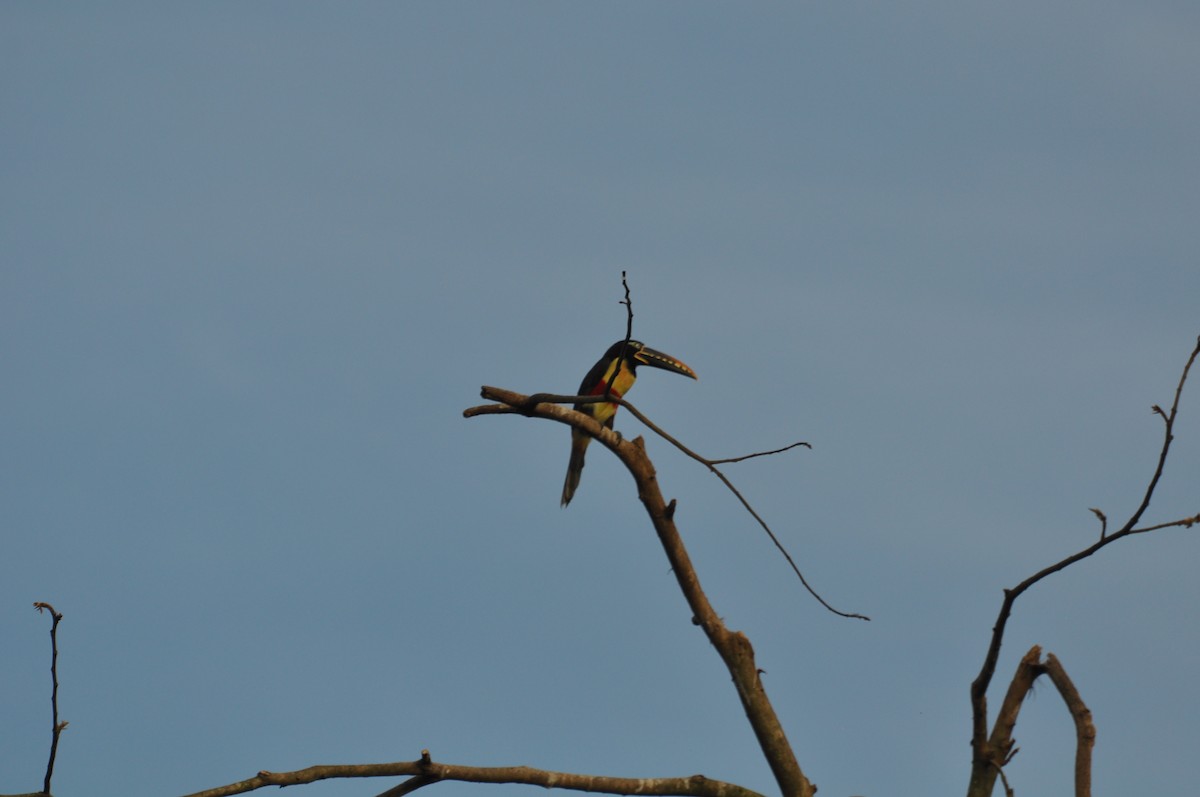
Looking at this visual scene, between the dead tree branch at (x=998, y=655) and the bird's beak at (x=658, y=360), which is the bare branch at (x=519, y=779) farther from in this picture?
the bird's beak at (x=658, y=360)

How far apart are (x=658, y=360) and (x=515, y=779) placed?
241 inches

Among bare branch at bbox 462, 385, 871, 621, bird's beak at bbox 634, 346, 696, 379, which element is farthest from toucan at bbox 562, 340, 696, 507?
bare branch at bbox 462, 385, 871, 621

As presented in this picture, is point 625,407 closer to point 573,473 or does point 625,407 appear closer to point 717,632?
point 717,632

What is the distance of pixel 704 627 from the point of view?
529 cm

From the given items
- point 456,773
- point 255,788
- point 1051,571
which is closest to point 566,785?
point 456,773

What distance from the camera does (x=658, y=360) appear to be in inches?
423

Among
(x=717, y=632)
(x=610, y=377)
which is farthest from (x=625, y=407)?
(x=610, y=377)

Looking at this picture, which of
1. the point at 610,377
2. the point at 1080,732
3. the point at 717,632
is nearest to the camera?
the point at 1080,732

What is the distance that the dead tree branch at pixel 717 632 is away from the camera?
5168 millimetres

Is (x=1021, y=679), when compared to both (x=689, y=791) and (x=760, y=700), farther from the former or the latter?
(x=689, y=791)

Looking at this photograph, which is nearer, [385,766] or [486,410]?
[385,766]

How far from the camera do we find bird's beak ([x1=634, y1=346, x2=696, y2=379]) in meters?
10.7

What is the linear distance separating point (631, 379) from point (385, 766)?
665 cm

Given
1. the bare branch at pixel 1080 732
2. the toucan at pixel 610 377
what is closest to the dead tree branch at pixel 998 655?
the bare branch at pixel 1080 732
